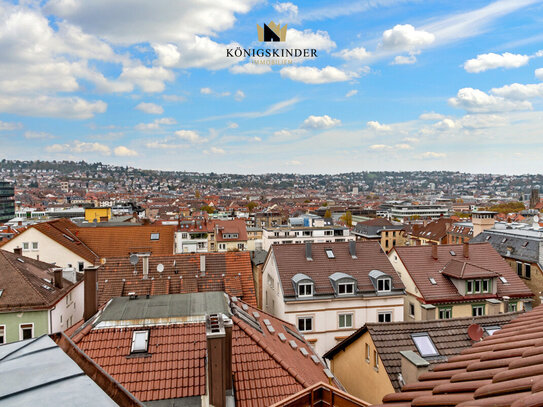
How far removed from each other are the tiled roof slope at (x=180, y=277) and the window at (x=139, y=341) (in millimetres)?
12773

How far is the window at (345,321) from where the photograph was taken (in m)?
26.5

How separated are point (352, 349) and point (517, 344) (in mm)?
12735

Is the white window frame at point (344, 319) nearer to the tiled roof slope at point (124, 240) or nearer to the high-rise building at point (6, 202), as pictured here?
the tiled roof slope at point (124, 240)

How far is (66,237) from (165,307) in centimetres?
3016

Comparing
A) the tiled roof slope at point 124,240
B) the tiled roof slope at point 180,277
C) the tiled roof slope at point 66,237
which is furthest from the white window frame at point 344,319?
the tiled roof slope at point 66,237

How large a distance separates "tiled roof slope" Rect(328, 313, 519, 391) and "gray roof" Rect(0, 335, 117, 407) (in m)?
12.3

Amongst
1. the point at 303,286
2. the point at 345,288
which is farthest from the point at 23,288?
the point at 345,288

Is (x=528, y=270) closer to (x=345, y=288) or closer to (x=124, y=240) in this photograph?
(x=345, y=288)

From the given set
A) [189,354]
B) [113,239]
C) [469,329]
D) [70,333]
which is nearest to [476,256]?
[469,329]

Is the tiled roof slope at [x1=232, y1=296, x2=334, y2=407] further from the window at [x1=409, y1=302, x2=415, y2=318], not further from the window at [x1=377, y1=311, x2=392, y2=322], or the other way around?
the window at [x1=409, y1=302, x2=415, y2=318]

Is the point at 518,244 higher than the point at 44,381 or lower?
lower

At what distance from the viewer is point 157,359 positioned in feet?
41.8

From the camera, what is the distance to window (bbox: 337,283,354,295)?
26641 mm

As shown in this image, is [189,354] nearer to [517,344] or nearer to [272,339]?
[272,339]
